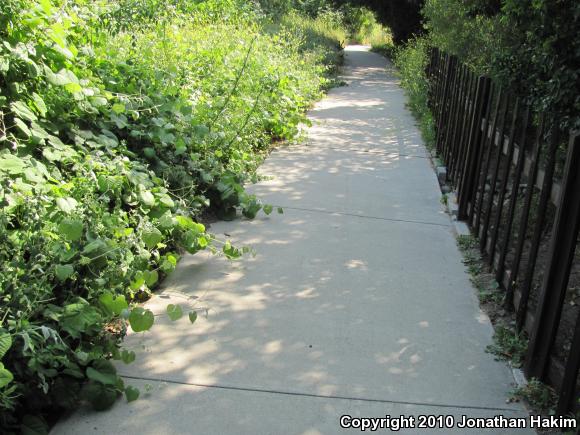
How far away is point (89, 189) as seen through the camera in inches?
146

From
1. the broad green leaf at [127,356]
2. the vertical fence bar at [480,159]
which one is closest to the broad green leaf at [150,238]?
the broad green leaf at [127,356]

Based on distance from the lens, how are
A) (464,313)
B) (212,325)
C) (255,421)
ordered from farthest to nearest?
(464,313)
(212,325)
(255,421)

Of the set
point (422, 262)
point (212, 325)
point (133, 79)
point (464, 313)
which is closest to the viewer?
point (212, 325)

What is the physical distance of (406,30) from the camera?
28.3 metres

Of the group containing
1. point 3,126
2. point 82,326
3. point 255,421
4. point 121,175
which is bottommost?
point 255,421

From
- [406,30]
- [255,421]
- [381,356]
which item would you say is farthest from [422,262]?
[406,30]

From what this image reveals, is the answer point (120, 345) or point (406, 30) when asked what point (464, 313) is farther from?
point (406, 30)

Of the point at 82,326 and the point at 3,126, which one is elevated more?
the point at 3,126

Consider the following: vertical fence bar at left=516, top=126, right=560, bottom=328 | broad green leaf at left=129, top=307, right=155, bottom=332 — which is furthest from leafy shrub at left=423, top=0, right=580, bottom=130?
broad green leaf at left=129, top=307, right=155, bottom=332

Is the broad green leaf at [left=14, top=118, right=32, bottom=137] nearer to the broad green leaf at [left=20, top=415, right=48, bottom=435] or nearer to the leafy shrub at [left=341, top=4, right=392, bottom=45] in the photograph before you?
the broad green leaf at [left=20, top=415, right=48, bottom=435]

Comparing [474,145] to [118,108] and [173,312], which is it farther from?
[173,312]

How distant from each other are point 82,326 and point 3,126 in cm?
180

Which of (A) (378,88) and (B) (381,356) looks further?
(A) (378,88)

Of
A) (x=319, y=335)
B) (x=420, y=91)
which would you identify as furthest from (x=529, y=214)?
(x=420, y=91)
